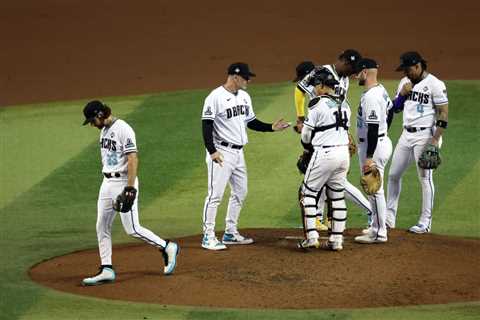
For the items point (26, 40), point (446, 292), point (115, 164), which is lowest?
point (446, 292)

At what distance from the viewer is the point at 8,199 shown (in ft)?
47.3

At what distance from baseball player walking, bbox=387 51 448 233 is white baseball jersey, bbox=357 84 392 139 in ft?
1.68

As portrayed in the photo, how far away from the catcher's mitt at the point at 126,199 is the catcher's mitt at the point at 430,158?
11.1 feet

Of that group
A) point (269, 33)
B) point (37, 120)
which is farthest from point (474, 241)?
point (269, 33)

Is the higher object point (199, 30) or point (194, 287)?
point (199, 30)

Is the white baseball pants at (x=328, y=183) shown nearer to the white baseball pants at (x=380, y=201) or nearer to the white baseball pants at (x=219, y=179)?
the white baseball pants at (x=380, y=201)

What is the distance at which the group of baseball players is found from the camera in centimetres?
1050

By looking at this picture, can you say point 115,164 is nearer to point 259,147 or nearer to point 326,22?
point 259,147

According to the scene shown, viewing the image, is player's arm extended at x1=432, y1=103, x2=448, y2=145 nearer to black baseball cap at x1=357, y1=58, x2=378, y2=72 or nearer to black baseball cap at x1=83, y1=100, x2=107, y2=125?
black baseball cap at x1=357, y1=58, x2=378, y2=72

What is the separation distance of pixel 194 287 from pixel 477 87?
990 cm

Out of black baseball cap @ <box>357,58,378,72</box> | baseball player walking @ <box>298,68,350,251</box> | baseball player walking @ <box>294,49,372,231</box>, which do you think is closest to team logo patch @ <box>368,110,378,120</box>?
baseball player walking @ <box>294,49,372,231</box>

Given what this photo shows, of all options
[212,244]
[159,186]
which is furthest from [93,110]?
[159,186]

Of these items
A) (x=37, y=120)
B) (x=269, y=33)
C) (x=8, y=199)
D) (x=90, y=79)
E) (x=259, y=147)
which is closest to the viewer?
(x=8, y=199)

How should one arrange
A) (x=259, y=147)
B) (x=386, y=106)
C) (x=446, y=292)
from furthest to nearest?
(x=259, y=147) < (x=386, y=106) < (x=446, y=292)
